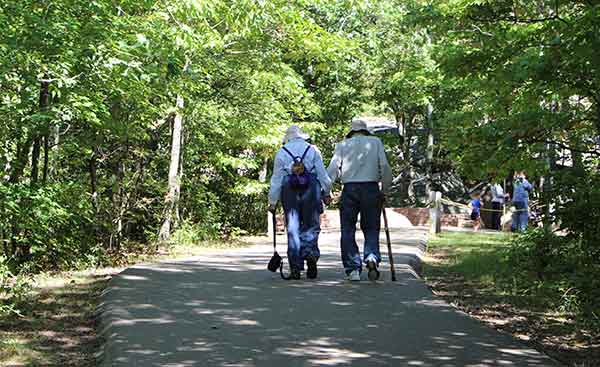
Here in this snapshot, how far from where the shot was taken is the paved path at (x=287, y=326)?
17.4ft

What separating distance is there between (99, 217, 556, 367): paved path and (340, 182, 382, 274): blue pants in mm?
342

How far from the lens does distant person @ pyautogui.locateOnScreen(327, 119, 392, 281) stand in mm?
9211

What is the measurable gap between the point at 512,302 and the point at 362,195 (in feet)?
7.37

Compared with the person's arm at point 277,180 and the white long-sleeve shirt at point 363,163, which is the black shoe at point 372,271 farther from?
the person's arm at point 277,180

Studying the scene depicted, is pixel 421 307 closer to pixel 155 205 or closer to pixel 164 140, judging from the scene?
pixel 155 205

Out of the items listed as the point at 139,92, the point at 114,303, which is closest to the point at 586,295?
the point at 114,303

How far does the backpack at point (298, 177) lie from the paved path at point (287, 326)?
114 centimetres

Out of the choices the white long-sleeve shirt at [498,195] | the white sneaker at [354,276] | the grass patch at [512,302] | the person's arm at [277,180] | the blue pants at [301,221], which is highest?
the white long-sleeve shirt at [498,195]

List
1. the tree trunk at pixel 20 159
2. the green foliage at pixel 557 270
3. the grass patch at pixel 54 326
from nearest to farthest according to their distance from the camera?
1. the grass patch at pixel 54 326
2. the green foliage at pixel 557 270
3. the tree trunk at pixel 20 159

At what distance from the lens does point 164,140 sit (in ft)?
61.5

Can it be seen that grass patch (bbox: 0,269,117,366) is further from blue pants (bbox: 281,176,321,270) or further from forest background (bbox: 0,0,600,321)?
blue pants (bbox: 281,176,321,270)

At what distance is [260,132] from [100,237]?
16.9 ft

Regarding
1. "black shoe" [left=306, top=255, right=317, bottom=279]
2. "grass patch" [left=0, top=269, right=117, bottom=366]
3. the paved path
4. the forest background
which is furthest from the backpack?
"grass patch" [left=0, top=269, right=117, bottom=366]

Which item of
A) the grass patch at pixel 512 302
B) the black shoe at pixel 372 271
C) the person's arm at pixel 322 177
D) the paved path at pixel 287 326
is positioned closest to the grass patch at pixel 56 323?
the paved path at pixel 287 326
